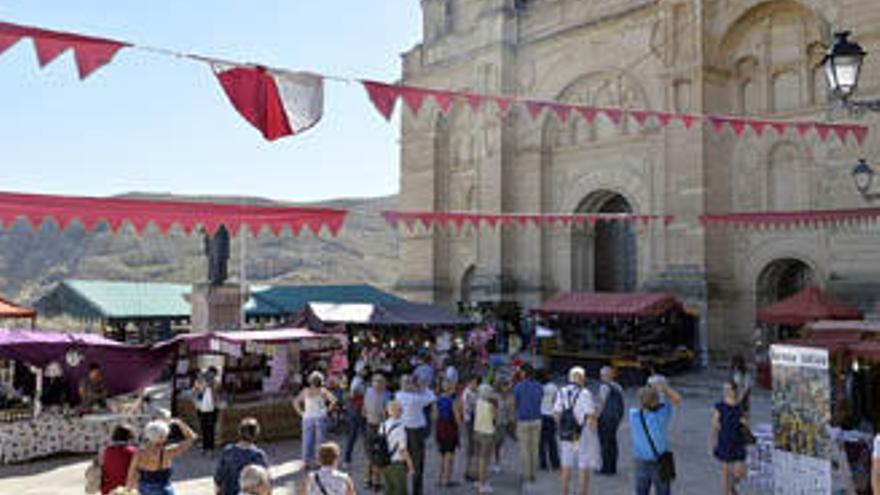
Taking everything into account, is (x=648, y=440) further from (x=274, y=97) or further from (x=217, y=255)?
(x=217, y=255)

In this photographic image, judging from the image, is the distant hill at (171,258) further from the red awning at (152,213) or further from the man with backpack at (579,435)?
the man with backpack at (579,435)

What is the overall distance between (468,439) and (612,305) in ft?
33.1

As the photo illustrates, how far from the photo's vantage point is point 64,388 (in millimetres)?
12445

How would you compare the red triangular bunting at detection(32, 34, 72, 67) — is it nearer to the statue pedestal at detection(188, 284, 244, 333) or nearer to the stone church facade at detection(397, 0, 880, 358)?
the statue pedestal at detection(188, 284, 244, 333)

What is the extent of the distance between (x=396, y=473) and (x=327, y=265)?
65263 millimetres

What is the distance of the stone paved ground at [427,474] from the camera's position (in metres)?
9.73

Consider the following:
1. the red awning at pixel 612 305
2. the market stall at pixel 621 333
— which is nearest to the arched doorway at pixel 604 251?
the market stall at pixel 621 333

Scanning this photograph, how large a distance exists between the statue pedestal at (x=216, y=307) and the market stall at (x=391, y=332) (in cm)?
282

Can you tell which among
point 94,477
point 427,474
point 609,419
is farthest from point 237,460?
point 609,419

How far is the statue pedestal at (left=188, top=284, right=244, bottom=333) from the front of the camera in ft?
59.7

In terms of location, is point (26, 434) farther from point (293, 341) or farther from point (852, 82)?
point (852, 82)

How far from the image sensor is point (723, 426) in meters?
8.09

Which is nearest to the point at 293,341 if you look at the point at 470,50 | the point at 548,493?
the point at 548,493

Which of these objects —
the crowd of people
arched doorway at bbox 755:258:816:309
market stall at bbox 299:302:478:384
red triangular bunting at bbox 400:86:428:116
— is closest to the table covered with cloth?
the crowd of people
